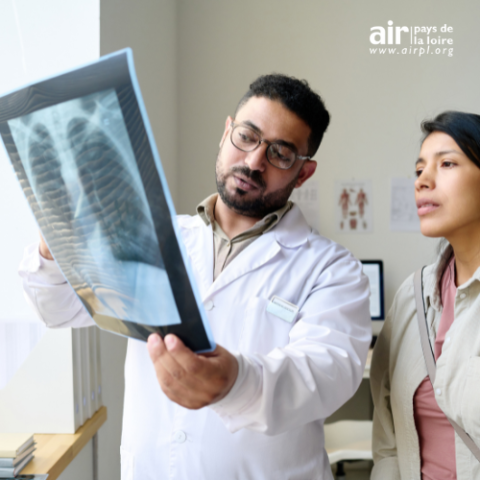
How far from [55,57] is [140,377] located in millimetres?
1010

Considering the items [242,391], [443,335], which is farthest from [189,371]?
[443,335]

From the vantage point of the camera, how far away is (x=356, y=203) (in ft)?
9.30

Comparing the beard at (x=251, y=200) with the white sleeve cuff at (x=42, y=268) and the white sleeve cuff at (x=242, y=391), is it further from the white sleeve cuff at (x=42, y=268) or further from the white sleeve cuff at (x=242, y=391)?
the white sleeve cuff at (x=242, y=391)

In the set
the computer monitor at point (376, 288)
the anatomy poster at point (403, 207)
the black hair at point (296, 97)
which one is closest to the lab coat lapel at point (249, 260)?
the black hair at point (296, 97)

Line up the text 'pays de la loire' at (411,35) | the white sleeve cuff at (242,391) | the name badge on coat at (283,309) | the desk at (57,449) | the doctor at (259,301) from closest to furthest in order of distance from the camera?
1. the white sleeve cuff at (242,391)
2. the doctor at (259,301)
3. the name badge on coat at (283,309)
4. the desk at (57,449)
5. the text 'pays de la loire' at (411,35)

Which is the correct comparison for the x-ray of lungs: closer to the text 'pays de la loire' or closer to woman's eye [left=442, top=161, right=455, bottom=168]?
woman's eye [left=442, top=161, right=455, bottom=168]

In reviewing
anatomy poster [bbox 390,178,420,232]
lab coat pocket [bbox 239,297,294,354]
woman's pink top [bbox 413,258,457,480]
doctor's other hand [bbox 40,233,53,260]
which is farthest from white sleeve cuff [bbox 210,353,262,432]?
anatomy poster [bbox 390,178,420,232]

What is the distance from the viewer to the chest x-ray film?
0.48 metres

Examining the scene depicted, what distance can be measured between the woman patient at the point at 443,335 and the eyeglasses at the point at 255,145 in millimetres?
327

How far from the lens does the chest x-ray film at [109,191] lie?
476 millimetres

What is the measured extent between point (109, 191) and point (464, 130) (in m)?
0.90

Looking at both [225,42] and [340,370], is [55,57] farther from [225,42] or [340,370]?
[225,42]

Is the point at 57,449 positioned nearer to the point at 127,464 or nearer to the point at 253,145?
the point at 127,464

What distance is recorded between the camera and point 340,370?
795mm
